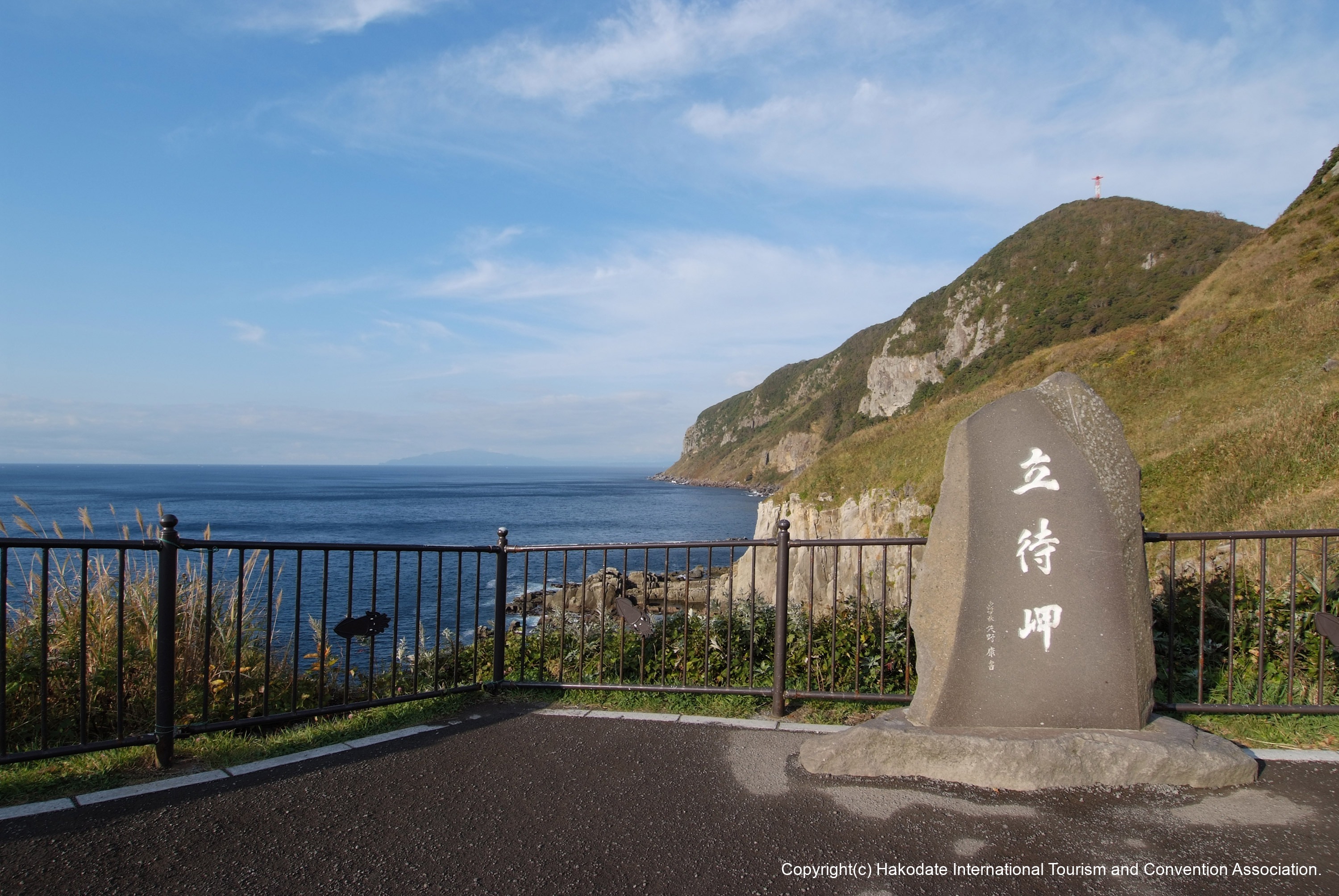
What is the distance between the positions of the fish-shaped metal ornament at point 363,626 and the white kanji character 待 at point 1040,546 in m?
3.90

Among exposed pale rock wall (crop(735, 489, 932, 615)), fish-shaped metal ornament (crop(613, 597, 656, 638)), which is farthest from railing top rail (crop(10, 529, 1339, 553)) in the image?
exposed pale rock wall (crop(735, 489, 932, 615))

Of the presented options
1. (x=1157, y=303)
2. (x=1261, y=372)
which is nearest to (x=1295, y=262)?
(x=1261, y=372)

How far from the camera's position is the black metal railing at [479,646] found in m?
4.43

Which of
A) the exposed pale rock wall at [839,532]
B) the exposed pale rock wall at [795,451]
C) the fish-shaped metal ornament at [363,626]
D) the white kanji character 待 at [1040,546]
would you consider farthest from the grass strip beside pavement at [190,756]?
the exposed pale rock wall at [795,451]

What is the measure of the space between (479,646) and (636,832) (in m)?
4.40

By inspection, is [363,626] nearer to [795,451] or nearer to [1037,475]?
[1037,475]

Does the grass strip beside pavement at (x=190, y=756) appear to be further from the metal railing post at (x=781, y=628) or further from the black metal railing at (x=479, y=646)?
the metal railing post at (x=781, y=628)

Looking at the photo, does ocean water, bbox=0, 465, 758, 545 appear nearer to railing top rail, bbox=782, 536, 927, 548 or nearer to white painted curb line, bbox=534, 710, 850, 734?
white painted curb line, bbox=534, 710, 850, 734

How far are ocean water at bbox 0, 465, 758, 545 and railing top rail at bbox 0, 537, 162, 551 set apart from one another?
14.4 metres

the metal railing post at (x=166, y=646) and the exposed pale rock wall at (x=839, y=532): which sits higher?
the metal railing post at (x=166, y=646)

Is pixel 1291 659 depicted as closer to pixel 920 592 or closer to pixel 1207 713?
pixel 1207 713

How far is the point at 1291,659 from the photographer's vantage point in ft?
15.7

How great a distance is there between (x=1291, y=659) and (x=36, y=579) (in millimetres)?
9091

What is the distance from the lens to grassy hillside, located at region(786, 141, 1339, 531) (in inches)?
520
